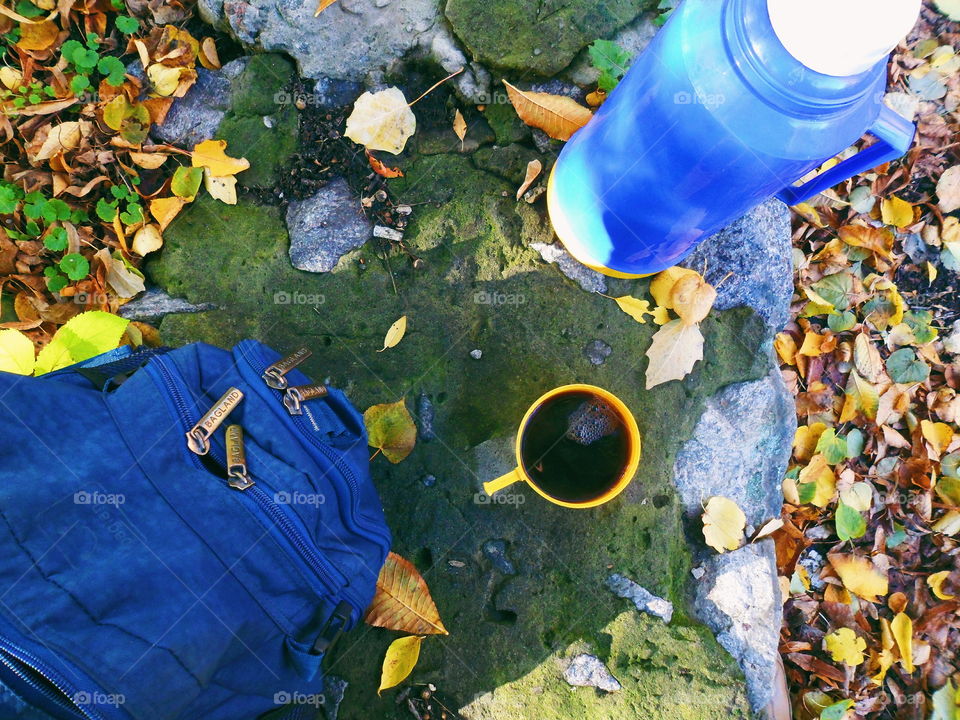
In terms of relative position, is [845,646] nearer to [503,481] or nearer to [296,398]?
[503,481]

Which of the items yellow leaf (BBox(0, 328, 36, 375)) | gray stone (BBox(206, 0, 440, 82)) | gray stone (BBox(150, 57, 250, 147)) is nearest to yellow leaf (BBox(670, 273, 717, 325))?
gray stone (BBox(206, 0, 440, 82))

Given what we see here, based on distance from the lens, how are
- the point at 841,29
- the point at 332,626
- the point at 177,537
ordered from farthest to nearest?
the point at 332,626, the point at 177,537, the point at 841,29

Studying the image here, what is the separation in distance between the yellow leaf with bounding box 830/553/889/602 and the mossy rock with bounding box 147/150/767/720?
749mm

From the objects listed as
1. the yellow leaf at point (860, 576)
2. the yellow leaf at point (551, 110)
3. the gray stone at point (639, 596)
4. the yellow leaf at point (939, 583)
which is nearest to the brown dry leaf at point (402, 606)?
the gray stone at point (639, 596)

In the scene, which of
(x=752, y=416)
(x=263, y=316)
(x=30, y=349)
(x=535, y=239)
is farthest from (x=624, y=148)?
(x=30, y=349)

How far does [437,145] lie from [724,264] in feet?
3.07

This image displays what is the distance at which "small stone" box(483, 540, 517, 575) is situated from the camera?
175 centimetres

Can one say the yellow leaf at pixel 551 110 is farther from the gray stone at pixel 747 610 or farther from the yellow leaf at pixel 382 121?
the gray stone at pixel 747 610

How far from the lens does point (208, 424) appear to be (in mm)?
1322

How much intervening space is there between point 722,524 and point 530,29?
60.9 inches

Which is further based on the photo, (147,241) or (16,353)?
(147,241)

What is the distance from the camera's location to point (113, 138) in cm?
189

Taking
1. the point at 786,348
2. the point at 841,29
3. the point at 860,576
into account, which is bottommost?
the point at 860,576

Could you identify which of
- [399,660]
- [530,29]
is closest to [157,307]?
[399,660]
